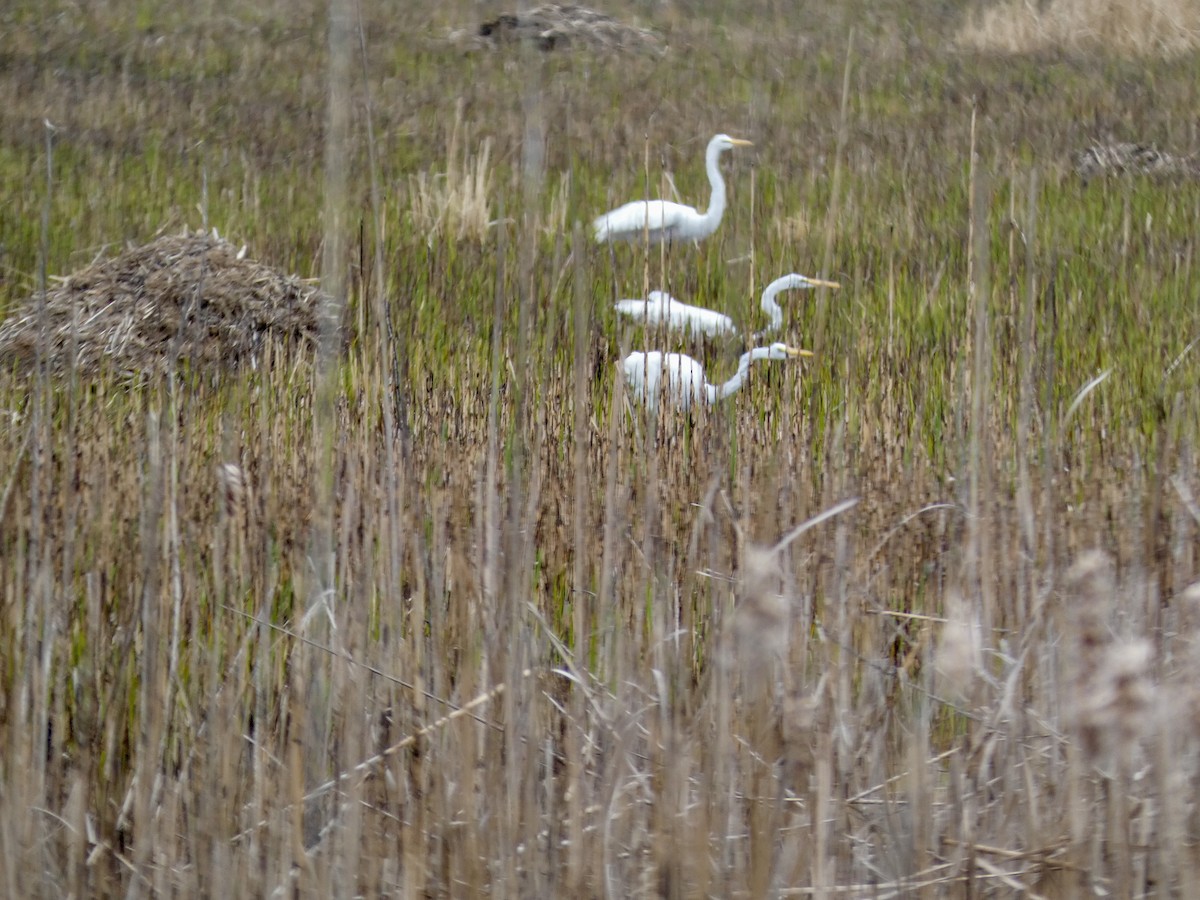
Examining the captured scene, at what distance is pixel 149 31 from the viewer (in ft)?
38.8

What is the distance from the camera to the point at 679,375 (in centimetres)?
253

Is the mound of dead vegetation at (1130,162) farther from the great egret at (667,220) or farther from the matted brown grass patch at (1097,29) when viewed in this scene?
the matted brown grass patch at (1097,29)

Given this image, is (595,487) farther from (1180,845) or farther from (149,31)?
(149,31)

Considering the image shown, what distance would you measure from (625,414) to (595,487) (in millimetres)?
475

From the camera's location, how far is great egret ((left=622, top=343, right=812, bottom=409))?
94.9 inches

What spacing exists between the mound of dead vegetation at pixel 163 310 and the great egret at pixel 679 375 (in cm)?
105

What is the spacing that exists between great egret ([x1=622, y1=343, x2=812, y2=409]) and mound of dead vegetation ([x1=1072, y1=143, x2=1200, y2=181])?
383 centimetres

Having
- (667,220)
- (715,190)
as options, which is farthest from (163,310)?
(715,190)

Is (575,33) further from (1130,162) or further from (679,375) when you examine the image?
(679,375)

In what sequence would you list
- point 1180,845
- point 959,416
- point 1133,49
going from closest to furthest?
point 1180,845
point 959,416
point 1133,49

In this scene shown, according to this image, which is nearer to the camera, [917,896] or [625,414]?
[917,896]

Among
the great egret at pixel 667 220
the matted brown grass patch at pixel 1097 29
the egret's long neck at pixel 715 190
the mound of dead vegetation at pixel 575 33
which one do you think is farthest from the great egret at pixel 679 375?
the matted brown grass patch at pixel 1097 29

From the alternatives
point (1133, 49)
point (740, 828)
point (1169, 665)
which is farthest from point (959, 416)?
point (1133, 49)

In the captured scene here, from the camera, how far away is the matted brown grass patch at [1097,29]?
1096 centimetres
